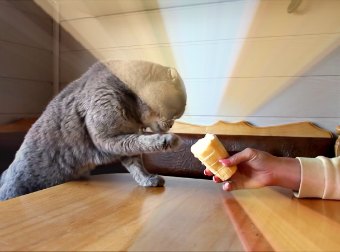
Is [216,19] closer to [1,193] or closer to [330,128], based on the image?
[330,128]

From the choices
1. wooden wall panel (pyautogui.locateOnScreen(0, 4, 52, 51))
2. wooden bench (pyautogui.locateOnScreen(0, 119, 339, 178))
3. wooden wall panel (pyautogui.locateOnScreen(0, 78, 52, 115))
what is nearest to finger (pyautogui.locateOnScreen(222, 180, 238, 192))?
wooden bench (pyautogui.locateOnScreen(0, 119, 339, 178))

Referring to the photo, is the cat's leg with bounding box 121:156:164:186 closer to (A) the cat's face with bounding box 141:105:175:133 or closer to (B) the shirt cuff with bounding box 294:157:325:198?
(A) the cat's face with bounding box 141:105:175:133

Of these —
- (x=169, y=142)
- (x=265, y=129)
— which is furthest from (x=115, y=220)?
(x=265, y=129)

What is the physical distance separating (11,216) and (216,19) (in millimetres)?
964

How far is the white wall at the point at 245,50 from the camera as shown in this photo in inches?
41.4

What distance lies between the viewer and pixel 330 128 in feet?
3.71

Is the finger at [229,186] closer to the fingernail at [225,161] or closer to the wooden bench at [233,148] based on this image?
the fingernail at [225,161]

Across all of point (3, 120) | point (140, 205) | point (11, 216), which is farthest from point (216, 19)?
point (11, 216)

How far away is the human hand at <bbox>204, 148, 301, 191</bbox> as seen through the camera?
641 millimetres

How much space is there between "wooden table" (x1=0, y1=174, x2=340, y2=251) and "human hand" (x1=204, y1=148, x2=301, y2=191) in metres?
0.05

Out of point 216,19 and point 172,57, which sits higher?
point 216,19

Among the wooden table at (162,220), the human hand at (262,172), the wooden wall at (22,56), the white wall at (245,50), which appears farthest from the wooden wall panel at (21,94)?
the human hand at (262,172)

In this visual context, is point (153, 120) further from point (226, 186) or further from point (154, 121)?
point (226, 186)

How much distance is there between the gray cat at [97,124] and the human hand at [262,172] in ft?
0.52
